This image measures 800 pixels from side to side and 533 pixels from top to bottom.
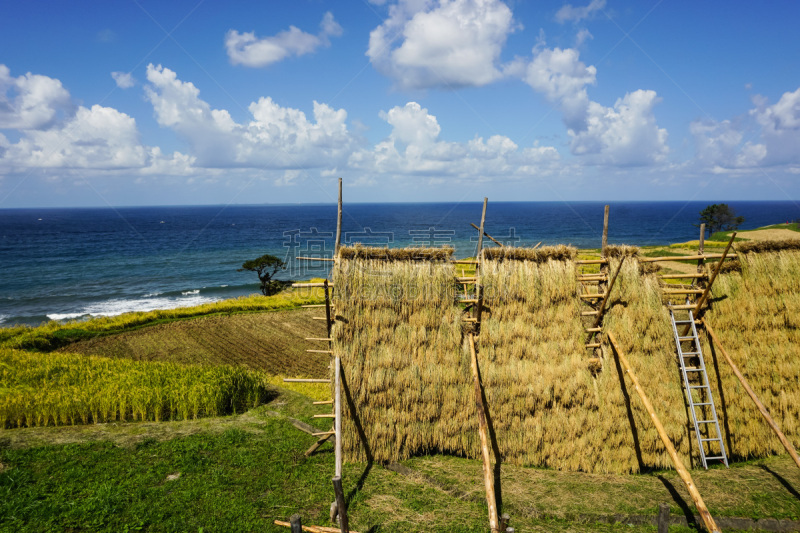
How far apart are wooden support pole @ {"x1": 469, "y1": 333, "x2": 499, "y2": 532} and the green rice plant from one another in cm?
667

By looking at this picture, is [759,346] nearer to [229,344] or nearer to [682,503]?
[682,503]

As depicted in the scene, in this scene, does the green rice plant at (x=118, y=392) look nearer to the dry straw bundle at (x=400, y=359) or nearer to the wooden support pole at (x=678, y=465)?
the dry straw bundle at (x=400, y=359)

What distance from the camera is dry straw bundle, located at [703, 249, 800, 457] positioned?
28.3 ft

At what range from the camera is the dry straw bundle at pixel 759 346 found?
8.62m

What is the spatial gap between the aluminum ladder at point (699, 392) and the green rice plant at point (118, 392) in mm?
10431

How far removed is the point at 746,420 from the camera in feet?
28.3

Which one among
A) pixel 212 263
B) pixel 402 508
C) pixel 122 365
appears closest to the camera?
pixel 402 508

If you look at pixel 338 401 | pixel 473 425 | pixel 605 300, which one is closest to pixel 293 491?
pixel 338 401

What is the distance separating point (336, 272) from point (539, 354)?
4.54 meters

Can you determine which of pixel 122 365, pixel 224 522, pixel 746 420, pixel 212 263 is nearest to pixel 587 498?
pixel 746 420

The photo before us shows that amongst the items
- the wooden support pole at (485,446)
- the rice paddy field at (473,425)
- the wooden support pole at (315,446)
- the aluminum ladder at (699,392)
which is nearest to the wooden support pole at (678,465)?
the rice paddy field at (473,425)

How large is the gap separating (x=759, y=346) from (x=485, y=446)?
700 cm

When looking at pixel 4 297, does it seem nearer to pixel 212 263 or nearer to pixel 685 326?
pixel 212 263

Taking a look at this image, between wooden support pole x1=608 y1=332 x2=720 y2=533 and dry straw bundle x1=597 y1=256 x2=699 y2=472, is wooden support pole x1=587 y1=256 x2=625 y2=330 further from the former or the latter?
wooden support pole x1=608 y1=332 x2=720 y2=533
